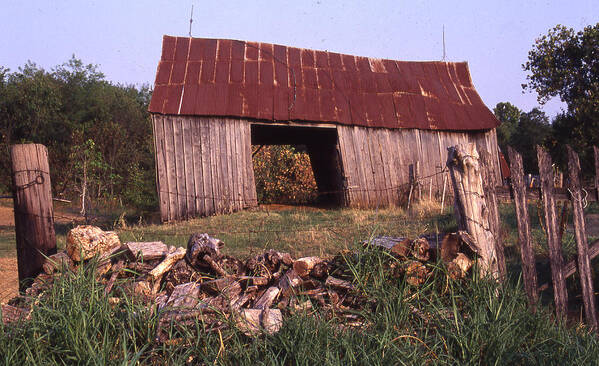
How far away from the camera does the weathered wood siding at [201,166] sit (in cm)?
1245

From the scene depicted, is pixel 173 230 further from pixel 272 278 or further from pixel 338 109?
pixel 272 278

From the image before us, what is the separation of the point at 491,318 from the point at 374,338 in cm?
97

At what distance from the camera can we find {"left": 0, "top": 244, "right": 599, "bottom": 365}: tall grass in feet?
10.1

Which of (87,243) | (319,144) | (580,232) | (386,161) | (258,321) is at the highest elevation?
(319,144)

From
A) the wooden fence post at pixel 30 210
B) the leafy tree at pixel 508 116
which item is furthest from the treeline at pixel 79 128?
the leafy tree at pixel 508 116

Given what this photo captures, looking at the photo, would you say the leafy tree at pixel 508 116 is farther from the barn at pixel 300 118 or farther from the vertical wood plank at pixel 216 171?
the vertical wood plank at pixel 216 171

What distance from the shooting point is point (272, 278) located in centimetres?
432

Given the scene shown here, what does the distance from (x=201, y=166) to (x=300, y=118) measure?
298 cm

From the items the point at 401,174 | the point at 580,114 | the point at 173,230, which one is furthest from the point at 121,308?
the point at 580,114

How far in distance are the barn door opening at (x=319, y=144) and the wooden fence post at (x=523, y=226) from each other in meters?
10.0

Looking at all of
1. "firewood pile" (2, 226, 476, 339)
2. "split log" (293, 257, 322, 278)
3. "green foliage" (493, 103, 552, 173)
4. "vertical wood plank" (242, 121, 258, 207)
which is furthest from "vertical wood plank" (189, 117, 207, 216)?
"green foliage" (493, 103, 552, 173)

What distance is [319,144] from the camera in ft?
56.2

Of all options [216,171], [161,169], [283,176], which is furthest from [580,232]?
[283,176]

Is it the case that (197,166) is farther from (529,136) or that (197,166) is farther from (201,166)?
(529,136)
